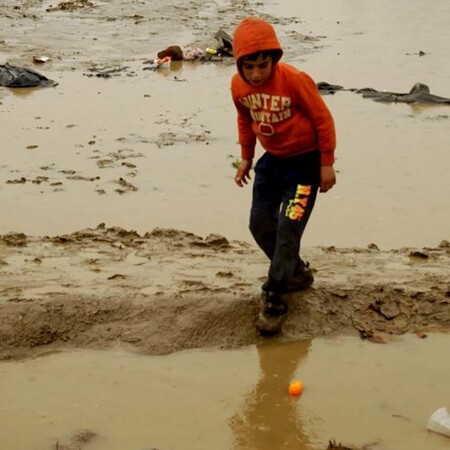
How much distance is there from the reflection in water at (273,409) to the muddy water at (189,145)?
6.00 feet

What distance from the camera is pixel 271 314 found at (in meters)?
3.82

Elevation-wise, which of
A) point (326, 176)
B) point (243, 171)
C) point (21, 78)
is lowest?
point (21, 78)

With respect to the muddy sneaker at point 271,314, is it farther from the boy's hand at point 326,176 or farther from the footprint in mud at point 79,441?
the footprint in mud at point 79,441

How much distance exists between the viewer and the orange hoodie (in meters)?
3.49

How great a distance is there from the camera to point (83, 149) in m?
7.54

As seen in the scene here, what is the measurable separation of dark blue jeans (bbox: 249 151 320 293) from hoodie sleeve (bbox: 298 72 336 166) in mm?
131

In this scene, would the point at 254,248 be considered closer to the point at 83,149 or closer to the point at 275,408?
the point at 275,408

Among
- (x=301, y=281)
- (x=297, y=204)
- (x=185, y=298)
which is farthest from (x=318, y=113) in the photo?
(x=185, y=298)

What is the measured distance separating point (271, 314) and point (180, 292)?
55 cm

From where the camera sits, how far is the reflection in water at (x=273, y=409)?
3062 millimetres

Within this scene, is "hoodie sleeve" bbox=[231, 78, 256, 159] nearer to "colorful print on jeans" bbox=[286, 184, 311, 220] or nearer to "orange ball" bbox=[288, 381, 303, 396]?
"colorful print on jeans" bbox=[286, 184, 311, 220]

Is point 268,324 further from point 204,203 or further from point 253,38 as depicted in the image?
point 204,203

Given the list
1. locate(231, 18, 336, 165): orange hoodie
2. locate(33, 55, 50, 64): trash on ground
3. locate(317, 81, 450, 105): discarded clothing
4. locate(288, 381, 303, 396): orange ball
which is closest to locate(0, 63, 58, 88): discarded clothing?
locate(33, 55, 50, 64): trash on ground

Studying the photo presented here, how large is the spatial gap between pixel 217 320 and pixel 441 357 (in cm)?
103
